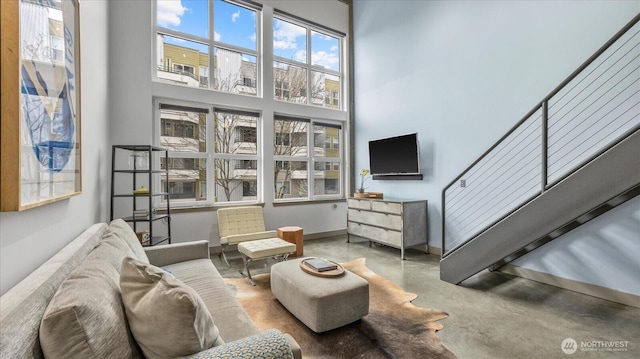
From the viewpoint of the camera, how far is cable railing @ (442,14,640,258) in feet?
8.86

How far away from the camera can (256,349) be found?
1.08 meters

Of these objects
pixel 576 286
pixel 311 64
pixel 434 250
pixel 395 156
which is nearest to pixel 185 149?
pixel 311 64

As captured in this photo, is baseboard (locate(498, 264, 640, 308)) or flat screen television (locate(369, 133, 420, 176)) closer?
baseboard (locate(498, 264, 640, 308))

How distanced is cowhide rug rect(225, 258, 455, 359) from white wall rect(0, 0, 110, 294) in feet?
5.26

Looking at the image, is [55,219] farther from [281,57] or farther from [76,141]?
[281,57]

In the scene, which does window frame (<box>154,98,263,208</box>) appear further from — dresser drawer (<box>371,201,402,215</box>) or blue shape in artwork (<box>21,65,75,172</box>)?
blue shape in artwork (<box>21,65,75,172</box>)

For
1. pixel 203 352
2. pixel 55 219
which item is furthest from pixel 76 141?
pixel 203 352

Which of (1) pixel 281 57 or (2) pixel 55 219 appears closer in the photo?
(2) pixel 55 219

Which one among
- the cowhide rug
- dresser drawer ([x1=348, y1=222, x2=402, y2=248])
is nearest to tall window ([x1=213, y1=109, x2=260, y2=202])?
dresser drawer ([x1=348, y1=222, x2=402, y2=248])

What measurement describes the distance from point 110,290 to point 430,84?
4750 mm

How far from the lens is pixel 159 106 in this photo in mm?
4359

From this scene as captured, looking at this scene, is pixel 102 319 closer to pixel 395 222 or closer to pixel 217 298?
pixel 217 298

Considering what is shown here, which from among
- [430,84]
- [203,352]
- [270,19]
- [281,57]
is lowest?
[203,352]

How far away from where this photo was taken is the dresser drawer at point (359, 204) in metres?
4.95
